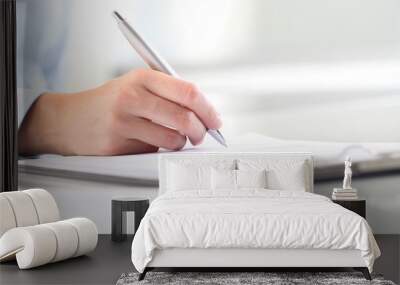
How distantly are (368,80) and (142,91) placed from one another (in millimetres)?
2427

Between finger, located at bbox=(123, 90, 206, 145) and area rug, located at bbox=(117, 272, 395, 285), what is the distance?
237 cm

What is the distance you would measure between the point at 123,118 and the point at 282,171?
1831mm

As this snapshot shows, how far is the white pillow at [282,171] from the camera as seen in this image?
6746mm

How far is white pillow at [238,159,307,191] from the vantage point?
675 centimetres

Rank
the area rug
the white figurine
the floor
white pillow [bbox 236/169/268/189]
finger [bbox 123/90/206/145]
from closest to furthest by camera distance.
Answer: the area rug < the floor < white pillow [bbox 236/169/268/189] < the white figurine < finger [bbox 123/90/206/145]

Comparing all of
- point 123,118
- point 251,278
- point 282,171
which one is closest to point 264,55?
point 282,171

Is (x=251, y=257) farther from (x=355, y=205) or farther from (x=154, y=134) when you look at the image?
(x=154, y=134)

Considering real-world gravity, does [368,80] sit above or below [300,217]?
above

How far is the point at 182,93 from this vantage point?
24.5 ft

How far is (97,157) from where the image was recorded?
7512mm

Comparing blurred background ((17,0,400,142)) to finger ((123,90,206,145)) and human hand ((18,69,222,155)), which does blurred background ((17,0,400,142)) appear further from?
finger ((123,90,206,145))

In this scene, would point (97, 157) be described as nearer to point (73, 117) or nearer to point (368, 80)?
point (73, 117)

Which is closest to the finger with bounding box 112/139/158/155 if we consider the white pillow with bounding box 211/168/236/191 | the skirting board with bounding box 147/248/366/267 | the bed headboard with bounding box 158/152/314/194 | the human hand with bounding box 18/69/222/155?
the human hand with bounding box 18/69/222/155

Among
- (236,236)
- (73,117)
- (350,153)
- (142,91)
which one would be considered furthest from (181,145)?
(236,236)
